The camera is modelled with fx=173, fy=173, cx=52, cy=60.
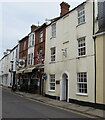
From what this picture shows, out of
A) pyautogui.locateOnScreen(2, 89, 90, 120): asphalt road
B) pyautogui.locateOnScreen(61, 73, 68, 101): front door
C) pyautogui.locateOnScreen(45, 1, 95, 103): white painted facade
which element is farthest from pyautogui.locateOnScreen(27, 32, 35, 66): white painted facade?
pyautogui.locateOnScreen(2, 89, 90, 120): asphalt road

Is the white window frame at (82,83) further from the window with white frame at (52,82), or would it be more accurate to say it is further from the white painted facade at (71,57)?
the window with white frame at (52,82)

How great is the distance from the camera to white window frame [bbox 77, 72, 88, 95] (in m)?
13.8

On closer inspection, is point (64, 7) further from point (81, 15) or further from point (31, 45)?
point (31, 45)

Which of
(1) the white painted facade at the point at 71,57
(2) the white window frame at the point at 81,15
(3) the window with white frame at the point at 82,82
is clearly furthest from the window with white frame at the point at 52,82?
(2) the white window frame at the point at 81,15

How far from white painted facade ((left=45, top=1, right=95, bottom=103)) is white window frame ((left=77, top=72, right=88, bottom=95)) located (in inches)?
10.3

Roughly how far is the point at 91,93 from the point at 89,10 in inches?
262

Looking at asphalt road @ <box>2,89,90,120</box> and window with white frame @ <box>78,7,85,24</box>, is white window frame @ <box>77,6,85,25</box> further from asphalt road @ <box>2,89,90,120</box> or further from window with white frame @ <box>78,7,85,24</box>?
asphalt road @ <box>2,89,90,120</box>

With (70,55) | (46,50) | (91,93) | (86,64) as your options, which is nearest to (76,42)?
(70,55)

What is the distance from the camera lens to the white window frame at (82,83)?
13.8 m

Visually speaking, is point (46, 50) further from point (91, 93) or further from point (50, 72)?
point (91, 93)

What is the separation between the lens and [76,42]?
50.0ft

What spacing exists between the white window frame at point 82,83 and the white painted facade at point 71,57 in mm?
262

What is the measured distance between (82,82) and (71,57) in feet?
8.86

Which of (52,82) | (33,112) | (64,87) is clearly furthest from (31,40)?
(33,112)
